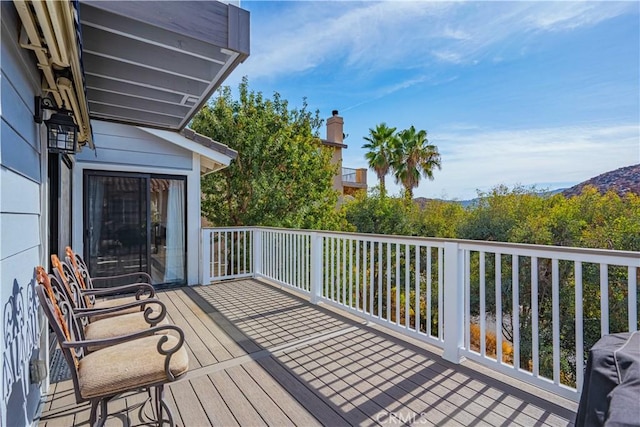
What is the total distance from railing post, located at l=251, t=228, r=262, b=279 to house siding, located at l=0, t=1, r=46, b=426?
394 cm

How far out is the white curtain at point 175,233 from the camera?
5695 millimetres

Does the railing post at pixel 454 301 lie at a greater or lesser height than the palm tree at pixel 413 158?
lesser

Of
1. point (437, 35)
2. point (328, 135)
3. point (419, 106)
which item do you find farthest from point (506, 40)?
point (328, 135)

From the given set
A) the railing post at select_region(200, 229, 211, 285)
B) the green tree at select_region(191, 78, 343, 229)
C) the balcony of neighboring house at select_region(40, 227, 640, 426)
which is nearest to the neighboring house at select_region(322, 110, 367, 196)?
the green tree at select_region(191, 78, 343, 229)

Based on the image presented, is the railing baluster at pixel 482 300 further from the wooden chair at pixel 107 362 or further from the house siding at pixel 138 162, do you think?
the house siding at pixel 138 162

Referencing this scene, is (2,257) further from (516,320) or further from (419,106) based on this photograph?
(419,106)

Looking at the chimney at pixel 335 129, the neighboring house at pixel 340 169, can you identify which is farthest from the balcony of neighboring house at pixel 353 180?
the chimney at pixel 335 129

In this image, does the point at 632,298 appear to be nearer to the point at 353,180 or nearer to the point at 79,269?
the point at 79,269

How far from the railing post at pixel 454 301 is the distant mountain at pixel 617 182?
A: 37.8 feet

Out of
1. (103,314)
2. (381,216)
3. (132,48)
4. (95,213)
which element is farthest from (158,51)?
(381,216)

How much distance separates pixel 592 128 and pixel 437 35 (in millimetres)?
9826

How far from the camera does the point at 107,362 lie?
174cm

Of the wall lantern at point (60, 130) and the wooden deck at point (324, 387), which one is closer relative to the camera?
the wooden deck at point (324, 387)

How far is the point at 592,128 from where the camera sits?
12516mm
